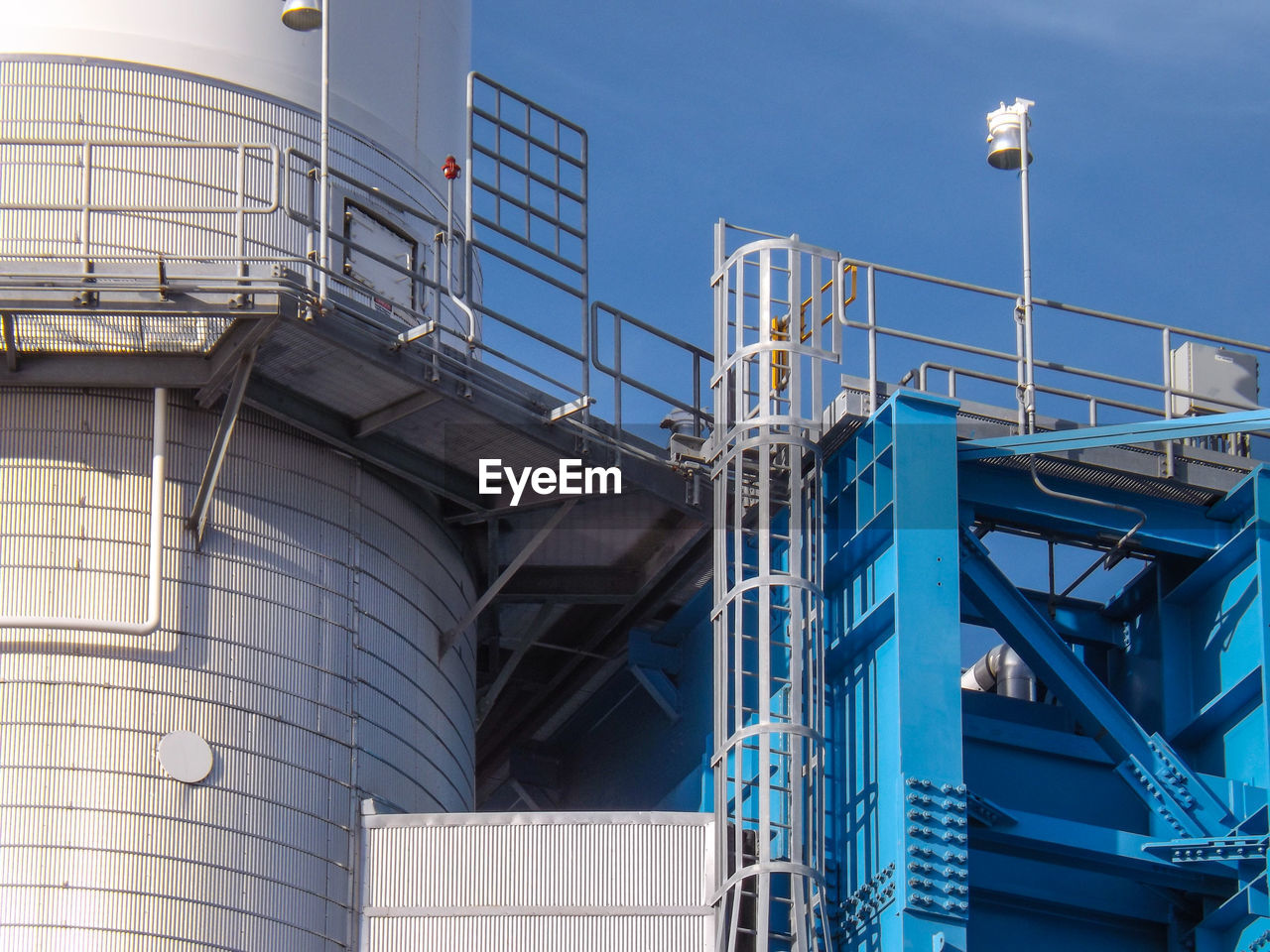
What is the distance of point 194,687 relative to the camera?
79.5ft

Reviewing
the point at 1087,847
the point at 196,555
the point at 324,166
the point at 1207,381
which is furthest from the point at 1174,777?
the point at 324,166

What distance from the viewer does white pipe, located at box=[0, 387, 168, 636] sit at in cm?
2391

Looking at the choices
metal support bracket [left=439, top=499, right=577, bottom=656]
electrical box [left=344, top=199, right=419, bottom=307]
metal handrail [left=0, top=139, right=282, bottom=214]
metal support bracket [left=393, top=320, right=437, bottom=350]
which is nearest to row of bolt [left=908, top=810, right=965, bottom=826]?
metal support bracket [left=439, top=499, right=577, bottom=656]

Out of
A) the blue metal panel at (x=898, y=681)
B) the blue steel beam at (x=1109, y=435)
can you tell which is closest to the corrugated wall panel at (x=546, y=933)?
the blue metal panel at (x=898, y=681)

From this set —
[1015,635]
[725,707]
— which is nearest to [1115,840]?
[1015,635]

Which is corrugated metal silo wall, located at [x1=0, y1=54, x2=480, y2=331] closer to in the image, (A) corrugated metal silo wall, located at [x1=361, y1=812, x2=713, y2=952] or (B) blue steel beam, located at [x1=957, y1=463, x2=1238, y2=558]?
(A) corrugated metal silo wall, located at [x1=361, y1=812, x2=713, y2=952]

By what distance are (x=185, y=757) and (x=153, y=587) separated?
1816mm

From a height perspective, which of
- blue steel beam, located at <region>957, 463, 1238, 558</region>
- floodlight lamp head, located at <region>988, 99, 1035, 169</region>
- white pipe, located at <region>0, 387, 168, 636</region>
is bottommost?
white pipe, located at <region>0, 387, 168, 636</region>

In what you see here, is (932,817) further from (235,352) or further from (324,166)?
(324,166)

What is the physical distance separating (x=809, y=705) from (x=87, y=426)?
8349mm

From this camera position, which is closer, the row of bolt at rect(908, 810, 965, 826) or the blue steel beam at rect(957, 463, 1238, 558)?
the row of bolt at rect(908, 810, 965, 826)

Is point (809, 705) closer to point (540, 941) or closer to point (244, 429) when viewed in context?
point (540, 941)

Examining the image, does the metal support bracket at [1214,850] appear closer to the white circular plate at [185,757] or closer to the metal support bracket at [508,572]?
the metal support bracket at [508,572]

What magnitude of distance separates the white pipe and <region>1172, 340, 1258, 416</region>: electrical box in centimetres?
1256
